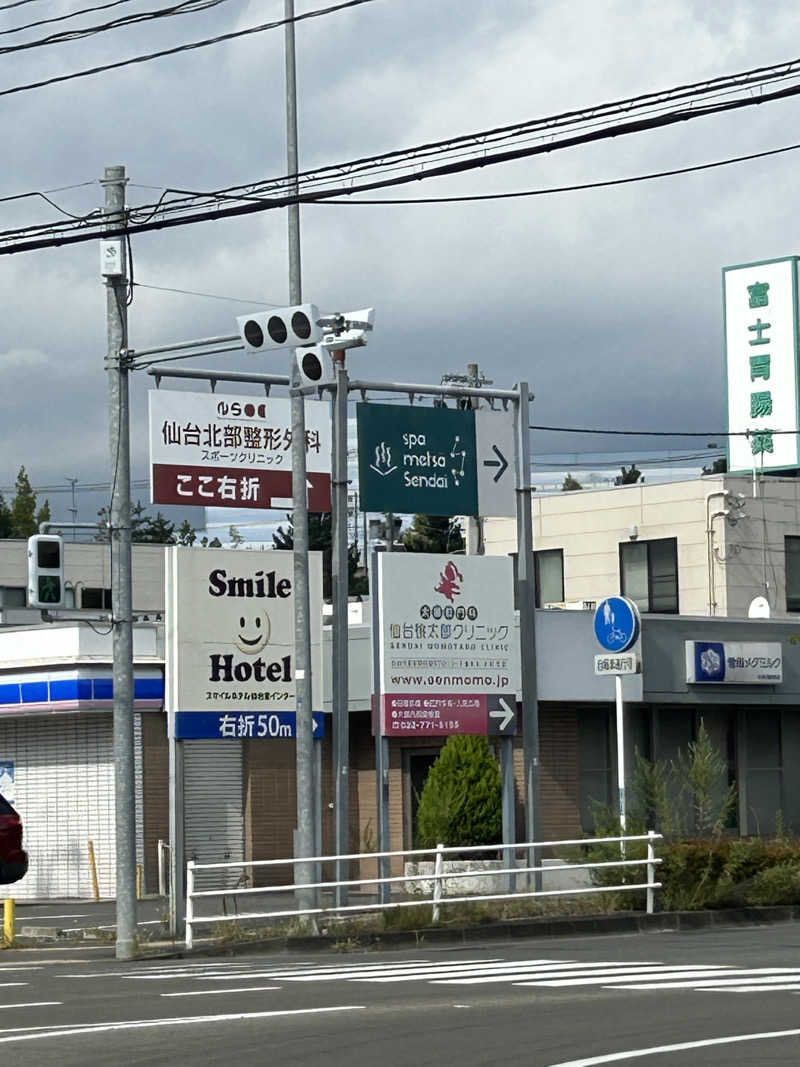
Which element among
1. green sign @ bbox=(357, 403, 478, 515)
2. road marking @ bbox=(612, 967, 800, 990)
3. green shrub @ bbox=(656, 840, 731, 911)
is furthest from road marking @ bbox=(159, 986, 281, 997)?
green sign @ bbox=(357, 403, 478, 515)

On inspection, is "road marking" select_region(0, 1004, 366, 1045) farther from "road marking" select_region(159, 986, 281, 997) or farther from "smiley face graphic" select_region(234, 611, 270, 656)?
"smiley face graphic" select_region(234, 611, 270, 656)

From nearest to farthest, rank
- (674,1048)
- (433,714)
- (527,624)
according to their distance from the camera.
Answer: (674,1048)
(433,714)
(527,624)

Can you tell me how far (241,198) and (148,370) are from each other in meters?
4.51

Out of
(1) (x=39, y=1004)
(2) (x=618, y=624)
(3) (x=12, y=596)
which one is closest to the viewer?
(1) (x=39, y=1004)

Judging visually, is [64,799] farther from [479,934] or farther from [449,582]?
[479,934]

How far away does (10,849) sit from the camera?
26078 millimetres

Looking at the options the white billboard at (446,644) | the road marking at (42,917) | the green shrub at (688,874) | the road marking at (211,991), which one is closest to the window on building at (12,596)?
the road marking at (42,917)

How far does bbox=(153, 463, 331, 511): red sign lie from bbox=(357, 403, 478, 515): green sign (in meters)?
1.08

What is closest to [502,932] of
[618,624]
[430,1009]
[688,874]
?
[688,874]

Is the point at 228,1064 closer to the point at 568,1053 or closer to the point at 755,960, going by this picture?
the point at 568,1053

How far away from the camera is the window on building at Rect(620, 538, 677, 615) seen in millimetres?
47562

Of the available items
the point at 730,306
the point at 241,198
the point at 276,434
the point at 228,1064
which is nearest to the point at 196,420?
the point at 276,434

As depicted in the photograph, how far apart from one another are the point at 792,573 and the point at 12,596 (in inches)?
1075

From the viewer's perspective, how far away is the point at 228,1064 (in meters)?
11.2
